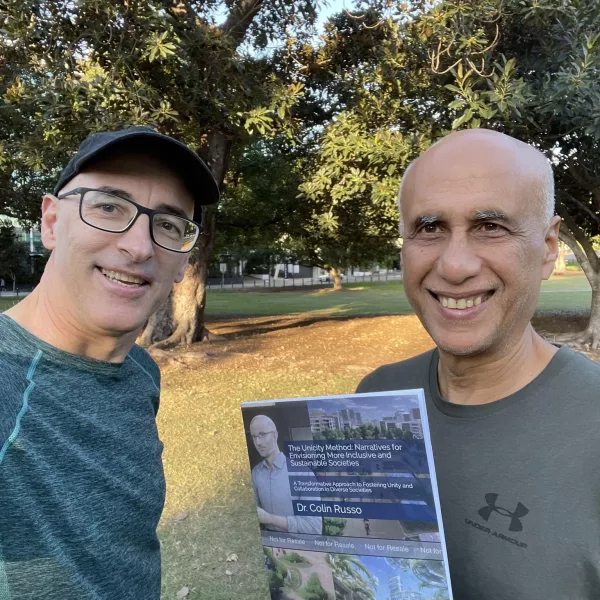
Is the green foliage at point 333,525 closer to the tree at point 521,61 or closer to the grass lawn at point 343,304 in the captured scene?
the tree at point 521,61

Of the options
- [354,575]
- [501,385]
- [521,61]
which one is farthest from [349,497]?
[521,61]

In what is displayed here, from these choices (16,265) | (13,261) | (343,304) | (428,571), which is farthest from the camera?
(16,265)

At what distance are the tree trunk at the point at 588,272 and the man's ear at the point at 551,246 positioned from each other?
1159 cm

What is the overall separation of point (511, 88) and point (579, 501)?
6349 millimetres

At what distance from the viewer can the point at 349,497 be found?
139cm

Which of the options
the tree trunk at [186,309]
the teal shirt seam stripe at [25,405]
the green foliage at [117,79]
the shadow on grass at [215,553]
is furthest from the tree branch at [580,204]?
the teal shirt seam stripe at [25,405]

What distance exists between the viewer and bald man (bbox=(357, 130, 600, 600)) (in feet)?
4.57

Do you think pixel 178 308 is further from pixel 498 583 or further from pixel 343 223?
pixel 498 583

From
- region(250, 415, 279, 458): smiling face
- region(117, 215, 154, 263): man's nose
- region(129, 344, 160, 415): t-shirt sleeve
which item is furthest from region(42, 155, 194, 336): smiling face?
region(250, 415, 279, 458): smiling face

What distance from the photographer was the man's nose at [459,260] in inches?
60.0

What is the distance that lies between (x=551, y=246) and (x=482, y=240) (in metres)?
0.29

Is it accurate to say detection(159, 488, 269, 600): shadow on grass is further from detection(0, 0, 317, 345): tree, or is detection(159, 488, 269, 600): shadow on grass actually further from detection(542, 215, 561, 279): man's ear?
detection(0, 0, 317, 345): tree

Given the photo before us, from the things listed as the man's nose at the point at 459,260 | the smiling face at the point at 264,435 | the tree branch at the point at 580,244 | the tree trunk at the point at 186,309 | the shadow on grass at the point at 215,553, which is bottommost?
the shadow on grass at the point at 215,553

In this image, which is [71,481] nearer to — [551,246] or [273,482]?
[273,482]
